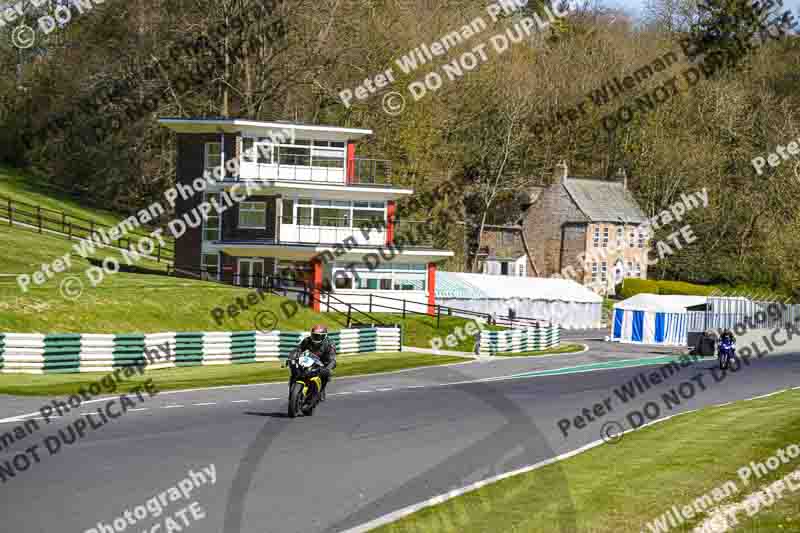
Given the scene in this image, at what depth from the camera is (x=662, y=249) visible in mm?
94500

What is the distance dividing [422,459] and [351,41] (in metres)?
53.8

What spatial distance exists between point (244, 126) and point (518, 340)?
55.5ft

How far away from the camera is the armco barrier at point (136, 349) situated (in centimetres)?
2953

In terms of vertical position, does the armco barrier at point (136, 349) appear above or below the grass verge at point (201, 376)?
above

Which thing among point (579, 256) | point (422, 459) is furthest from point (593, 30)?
point (422, 459)

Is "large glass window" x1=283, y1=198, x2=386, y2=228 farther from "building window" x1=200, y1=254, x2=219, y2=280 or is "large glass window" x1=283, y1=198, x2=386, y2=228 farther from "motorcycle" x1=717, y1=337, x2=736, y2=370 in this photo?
"motorcycle" x1=717, y1=337, x2=736, y2=370

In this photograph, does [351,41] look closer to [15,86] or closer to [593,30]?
[15,86]

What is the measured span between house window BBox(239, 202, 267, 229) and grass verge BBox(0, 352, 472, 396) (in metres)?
15.2

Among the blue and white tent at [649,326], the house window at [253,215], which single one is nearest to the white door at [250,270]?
the house window at [253,215]

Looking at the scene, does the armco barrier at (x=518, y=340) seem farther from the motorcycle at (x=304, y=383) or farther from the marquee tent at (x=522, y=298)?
the motorcycle at (x=304, y=383)

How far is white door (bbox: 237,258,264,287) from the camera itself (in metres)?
54.3

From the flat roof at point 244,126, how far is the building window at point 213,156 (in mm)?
771

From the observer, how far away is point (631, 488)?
13773 millimetres

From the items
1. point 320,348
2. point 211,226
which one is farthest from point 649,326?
point 320,348
